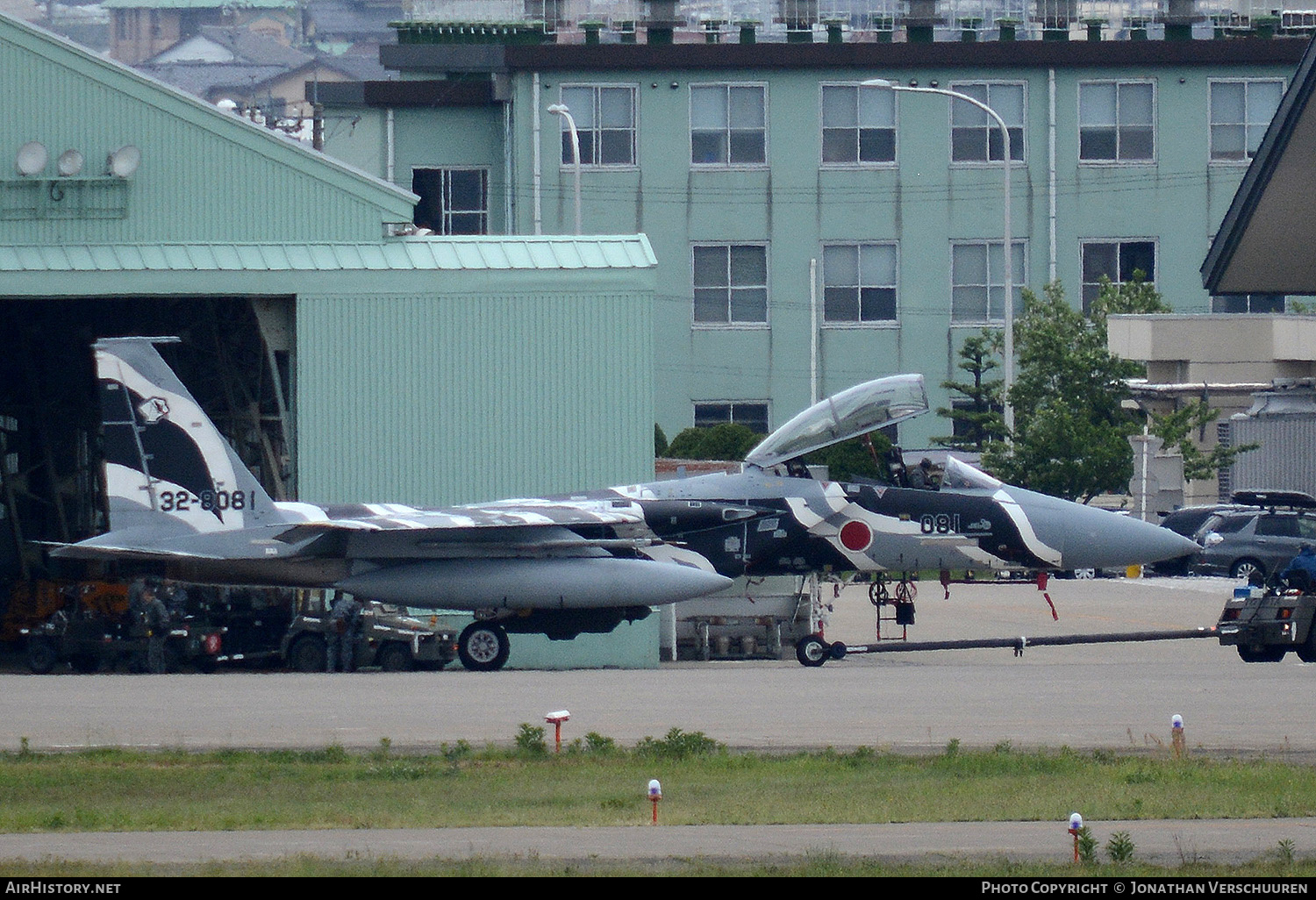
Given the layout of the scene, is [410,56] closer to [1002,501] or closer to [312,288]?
[312,288]

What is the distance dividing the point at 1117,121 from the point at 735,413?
14026mm

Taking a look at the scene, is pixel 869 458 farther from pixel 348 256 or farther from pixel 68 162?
pixel 68 162

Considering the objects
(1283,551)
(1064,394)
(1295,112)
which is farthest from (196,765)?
(1064,394)

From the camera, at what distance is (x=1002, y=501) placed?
23484mm

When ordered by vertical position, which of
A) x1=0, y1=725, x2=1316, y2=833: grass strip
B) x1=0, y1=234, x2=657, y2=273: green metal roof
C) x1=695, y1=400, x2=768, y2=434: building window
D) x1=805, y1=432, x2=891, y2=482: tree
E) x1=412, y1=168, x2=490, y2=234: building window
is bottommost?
x1=0, y1=725, x2=1316, y2=833: grass strip

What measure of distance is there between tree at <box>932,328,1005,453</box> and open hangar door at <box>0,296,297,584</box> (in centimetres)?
1952

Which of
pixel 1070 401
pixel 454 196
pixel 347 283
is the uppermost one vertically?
pixel 454 196

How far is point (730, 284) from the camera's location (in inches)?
2005

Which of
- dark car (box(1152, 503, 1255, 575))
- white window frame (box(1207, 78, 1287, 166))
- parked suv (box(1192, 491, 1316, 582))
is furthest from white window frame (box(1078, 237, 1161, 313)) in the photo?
parked suv (box(1192, 491, 1316, 582))

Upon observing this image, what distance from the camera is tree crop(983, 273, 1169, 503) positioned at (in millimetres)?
40500


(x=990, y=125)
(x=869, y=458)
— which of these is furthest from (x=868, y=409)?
(x=990, y=125)

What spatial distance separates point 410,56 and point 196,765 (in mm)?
43921

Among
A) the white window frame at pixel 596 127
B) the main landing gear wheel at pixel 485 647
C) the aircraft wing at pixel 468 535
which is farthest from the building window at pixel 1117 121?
the main landing gear wheel at pixel 485 647

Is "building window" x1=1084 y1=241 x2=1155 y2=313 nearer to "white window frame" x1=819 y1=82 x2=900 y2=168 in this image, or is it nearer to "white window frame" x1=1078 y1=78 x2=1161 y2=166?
"white window frame" x1=1078 y1=78 x2=1161 y2=166
